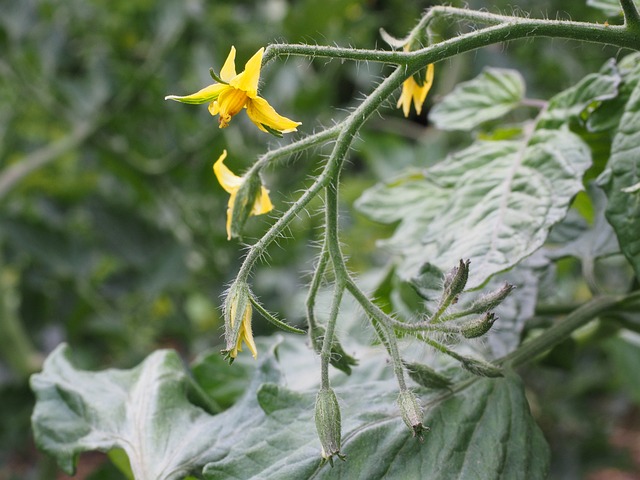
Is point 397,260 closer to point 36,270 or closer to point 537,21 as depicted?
point 537,21

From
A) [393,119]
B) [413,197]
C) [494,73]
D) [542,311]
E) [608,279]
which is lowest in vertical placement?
[608,279]

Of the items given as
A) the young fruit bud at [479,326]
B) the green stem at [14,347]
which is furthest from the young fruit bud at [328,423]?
the green stem at [14,347]

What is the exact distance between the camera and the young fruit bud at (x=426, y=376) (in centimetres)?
65

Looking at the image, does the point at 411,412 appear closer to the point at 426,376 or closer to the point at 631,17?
the point at 426,376

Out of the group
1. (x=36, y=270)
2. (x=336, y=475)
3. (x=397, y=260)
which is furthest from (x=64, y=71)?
(x=336, y=475)

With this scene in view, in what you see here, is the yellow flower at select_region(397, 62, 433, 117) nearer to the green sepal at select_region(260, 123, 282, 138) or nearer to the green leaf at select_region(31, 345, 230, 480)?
the green sepal at select_region(260, 123, 282, 138)

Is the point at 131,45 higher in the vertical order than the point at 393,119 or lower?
higher

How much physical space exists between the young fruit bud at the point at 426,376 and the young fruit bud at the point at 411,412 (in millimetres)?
59

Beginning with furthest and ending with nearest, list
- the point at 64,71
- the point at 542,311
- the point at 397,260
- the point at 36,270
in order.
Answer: the point at 64,71 < the point at 36,270 < the point at 397,260 < the point at 542,311

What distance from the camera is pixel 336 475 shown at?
0.63 metres

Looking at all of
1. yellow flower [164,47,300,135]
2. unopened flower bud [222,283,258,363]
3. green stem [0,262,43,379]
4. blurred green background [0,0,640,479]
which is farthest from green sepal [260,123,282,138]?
green stem [0,262,43,379]

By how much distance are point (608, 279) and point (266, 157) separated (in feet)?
5.44

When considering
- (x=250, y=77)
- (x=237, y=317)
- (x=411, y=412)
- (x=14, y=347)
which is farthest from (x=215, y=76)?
(x=14, y=347)

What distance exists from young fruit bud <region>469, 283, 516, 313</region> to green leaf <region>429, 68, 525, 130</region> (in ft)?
1.21
